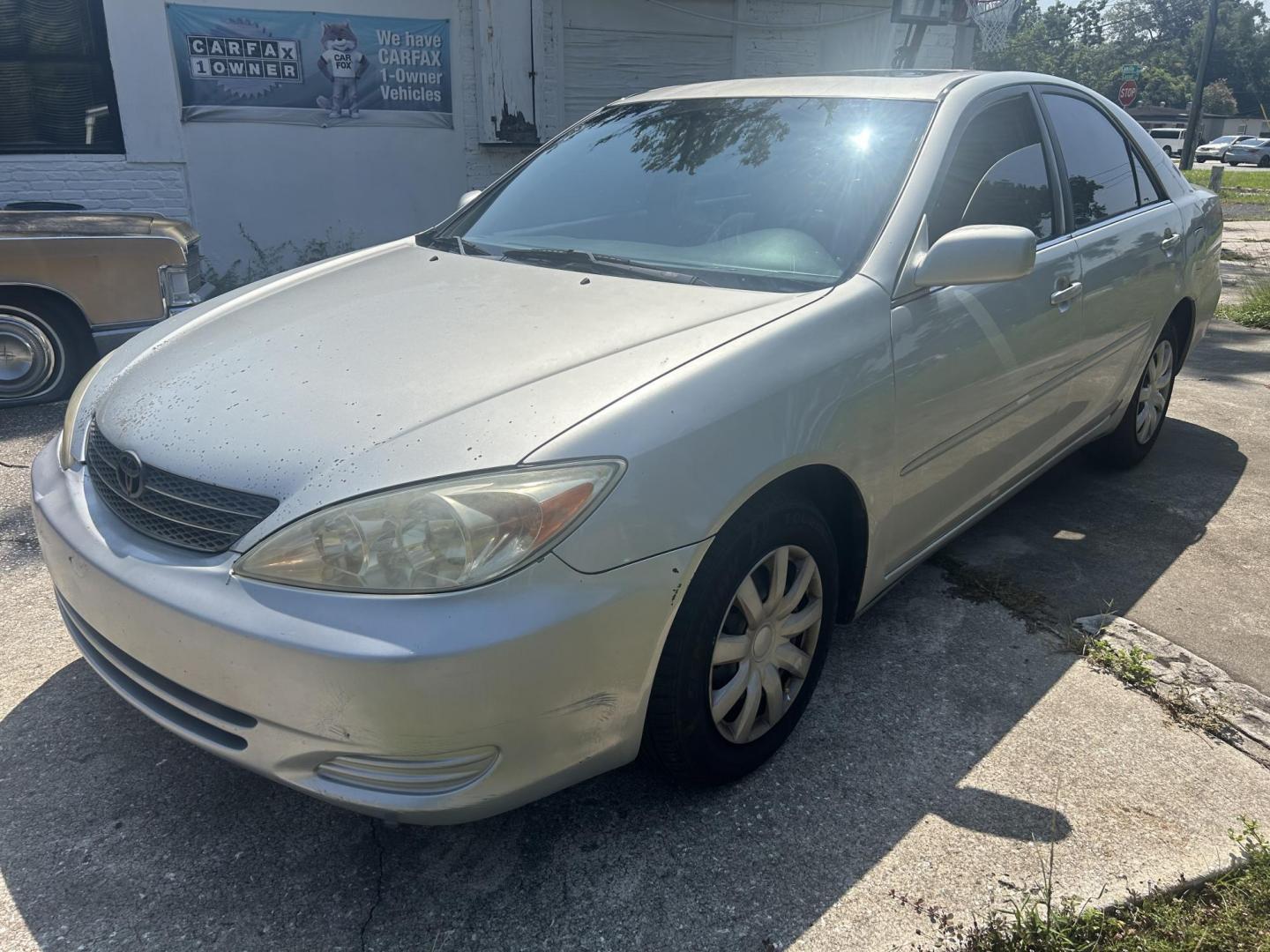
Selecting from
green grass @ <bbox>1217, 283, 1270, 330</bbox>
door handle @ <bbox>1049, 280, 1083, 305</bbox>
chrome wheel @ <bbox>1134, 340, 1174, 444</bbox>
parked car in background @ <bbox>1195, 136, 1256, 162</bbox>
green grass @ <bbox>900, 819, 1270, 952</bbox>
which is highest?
door handle @ <bbox>1049, 280, 1083, 305</bbox>

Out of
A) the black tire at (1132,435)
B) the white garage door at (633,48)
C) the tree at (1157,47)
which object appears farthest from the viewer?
the tree at (1157,47)

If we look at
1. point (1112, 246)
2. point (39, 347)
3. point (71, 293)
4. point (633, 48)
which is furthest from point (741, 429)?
point (633, 48)

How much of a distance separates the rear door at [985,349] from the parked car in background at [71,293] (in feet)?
12.7

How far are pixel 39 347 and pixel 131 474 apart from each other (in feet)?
12.4

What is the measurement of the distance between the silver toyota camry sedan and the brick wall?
587 centimetres

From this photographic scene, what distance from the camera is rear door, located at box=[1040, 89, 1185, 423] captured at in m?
3.62

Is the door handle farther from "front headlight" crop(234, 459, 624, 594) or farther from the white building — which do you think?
the white building

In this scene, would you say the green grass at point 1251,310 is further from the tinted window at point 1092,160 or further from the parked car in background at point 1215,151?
the parked car in background at point 1215,151

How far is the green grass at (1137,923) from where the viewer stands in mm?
1979

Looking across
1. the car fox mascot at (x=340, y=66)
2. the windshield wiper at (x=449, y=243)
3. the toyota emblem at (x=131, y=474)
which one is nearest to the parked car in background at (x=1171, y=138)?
the car fox mascot at (x=340, y=66)

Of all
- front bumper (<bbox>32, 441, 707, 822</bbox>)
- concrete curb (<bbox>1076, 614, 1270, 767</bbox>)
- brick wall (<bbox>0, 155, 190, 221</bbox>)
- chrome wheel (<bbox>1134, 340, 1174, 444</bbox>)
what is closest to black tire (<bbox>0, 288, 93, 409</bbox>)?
brick wall (<bbox>0, 155, 190, 221</bbox>)

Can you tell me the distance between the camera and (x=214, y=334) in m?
2.66

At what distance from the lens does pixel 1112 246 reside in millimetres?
3721

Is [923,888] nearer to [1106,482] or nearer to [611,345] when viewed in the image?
[611,345]
